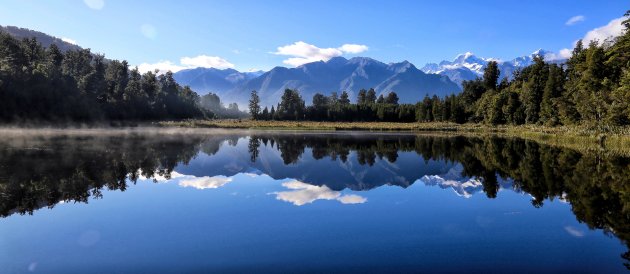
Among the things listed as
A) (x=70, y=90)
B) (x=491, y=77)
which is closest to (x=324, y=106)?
(x=491, y=77)

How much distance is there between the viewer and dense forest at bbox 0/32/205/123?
98750mm

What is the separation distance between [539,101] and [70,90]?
128 metres

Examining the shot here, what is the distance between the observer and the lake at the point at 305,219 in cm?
1095

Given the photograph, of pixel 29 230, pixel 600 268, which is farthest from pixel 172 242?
pixel 600 268

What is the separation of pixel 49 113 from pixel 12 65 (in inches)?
568

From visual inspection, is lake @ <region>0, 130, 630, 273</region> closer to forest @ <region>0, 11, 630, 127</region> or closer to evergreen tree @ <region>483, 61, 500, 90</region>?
forest @ <region>0, 11, 630, 127</region>

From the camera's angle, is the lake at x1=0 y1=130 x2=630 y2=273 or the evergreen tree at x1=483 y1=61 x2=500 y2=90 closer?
the lake at x1=0 y1=130 x2=630 y2=273

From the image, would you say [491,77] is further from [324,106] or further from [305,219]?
[305,219]

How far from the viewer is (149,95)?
6280 inches

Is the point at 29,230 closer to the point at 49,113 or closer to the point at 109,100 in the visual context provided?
the point at 49,113

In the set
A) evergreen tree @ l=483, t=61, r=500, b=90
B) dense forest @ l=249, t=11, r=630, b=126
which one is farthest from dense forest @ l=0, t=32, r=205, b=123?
evergreen tree @ l=483, t=61, r=500, b=90

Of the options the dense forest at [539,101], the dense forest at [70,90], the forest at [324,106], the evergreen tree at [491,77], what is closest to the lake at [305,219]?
the dense forest at [539,101]

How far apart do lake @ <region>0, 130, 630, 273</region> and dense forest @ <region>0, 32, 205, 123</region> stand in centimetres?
8403

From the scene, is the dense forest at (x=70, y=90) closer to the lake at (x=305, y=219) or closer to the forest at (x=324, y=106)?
the forest at (x=324, y=106)
